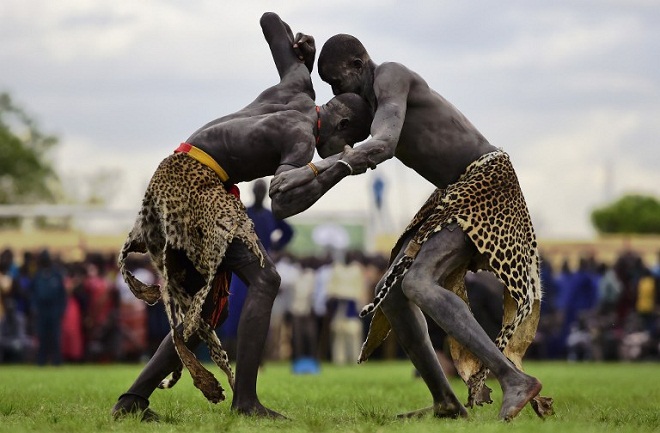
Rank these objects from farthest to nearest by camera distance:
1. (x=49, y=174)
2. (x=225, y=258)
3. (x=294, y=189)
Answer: (x=49, y=174), (x=225, y=258), (x=294, y=189)

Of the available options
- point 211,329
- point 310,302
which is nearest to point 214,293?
point 211,329

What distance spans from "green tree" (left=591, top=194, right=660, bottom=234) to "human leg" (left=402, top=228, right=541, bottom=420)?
180 feet

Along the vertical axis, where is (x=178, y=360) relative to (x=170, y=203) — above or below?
below

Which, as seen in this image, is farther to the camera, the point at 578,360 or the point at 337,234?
the point at 337,234

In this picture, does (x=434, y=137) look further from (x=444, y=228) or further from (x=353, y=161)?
(x=353, y=161)

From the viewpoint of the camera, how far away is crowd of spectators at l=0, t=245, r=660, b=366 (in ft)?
65.7

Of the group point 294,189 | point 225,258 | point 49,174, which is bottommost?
point 49,174

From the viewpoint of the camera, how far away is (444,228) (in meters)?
7.30

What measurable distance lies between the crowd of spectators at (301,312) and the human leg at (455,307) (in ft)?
36.0

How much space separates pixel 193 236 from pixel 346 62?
149 cm

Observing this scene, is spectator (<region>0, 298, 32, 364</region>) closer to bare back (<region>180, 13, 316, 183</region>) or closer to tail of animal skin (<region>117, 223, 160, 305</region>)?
tail of animal skin (<region>117, 223, 160, 305</region>)

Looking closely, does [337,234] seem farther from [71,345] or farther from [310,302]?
[71,345]

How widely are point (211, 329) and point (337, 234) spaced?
18.2 m

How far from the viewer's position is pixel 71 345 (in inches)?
818
